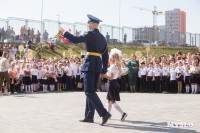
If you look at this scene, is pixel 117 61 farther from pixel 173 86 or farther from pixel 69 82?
pixel 69 82

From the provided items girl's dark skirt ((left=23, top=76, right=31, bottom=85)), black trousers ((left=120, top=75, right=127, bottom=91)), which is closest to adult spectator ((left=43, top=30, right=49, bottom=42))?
girl's dark skirt ((left=23, top=76, right=31, bottom=85))

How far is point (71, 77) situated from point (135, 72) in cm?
410

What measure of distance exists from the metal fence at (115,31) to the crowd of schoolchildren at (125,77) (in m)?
12.2

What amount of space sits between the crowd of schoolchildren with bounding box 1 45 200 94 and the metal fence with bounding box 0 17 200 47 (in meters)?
12.2

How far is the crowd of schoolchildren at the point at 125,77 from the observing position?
18.2 meters

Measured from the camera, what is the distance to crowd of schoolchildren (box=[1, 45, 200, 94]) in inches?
715

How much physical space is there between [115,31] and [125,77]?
2002cm

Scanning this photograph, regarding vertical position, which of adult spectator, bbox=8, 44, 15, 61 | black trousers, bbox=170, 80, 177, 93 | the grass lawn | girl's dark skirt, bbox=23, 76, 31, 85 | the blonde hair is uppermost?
the grass lawn

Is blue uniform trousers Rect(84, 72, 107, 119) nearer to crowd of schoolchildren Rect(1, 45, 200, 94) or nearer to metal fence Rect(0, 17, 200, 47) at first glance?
crowd of schoolchildren Rect(1, 45, 200, 94)

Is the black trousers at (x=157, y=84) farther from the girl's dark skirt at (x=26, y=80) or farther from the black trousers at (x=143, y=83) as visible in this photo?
the girl's dark skirt at (x=26, y=80)

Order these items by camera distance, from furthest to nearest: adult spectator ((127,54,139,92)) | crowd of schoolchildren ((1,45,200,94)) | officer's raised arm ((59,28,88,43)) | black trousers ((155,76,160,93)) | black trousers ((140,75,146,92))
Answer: black trousers ((140,75,146,92)), adult spectator ((127,54,139,92)), black trousers ((155,76,160,93)), crowd of schoolchildren ((1,45,200,94)), officer's raised arm ((59,28,88,43))

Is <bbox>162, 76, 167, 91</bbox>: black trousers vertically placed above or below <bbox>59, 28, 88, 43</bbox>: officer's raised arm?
below

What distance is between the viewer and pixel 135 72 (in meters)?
19.2

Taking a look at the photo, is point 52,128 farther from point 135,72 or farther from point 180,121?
point 135,72
